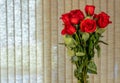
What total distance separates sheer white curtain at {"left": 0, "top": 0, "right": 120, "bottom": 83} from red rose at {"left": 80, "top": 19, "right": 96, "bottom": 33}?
3.65 feet

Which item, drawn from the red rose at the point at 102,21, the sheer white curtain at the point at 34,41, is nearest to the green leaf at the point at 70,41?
the red rose at the point at 102,21

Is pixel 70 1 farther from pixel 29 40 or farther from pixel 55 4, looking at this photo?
pixel 29 40

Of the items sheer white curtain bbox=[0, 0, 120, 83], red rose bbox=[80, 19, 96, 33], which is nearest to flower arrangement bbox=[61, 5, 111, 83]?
red rose bbox=[80, 19, 96, 33]

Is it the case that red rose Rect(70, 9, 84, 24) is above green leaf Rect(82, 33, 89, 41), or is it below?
above

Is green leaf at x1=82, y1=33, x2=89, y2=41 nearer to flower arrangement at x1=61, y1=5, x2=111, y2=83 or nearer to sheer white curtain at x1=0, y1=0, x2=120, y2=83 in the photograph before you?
flower arrangement at x1=61, y1=5, x2=111, y2=83

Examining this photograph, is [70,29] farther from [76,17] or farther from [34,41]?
[34,41]

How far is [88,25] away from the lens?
1166 millimetres

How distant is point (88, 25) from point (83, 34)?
0.18 feet

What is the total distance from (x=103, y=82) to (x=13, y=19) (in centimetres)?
105

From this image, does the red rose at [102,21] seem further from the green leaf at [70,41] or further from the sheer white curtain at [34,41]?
the sheer white curtain at [34,41]

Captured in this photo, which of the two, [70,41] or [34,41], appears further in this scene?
[34,41]

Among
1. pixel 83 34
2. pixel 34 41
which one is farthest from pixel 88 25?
pixel 34 41

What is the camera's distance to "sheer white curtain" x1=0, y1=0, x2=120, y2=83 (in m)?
2.26

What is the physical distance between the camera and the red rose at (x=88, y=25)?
1.17 metres
